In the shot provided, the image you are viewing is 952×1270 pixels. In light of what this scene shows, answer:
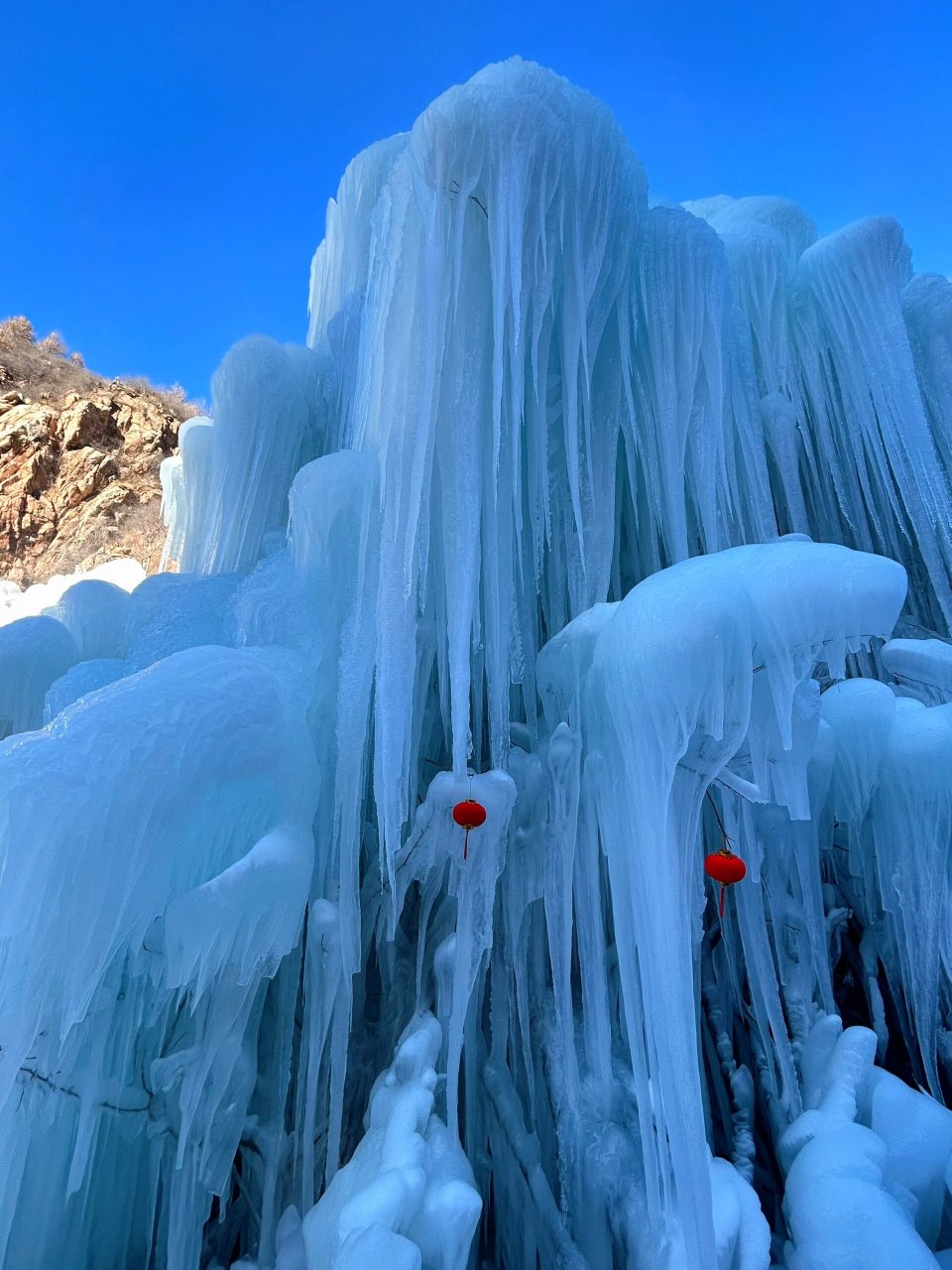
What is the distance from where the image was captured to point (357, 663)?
316cm

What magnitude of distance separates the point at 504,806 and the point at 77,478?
10029mm

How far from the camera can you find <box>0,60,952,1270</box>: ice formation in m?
2.43

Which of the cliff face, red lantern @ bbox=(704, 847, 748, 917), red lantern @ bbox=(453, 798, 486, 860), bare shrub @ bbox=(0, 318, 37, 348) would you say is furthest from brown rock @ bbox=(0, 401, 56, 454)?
red lantern @ bbox=(704, 847, 748, 917)

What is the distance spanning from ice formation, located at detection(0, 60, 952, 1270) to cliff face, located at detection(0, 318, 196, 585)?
6.16 metres

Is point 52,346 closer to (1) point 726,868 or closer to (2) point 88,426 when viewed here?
(2) point 88,426

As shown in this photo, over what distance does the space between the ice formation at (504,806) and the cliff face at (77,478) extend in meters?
6.16

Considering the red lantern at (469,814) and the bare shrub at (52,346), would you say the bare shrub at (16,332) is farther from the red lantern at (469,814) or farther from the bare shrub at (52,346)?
the red lantern at (469,814)

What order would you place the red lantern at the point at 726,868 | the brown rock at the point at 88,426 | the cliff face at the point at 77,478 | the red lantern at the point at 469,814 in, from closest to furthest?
the red lantern at the point at 726,868
the red lantern at the point at 469,814
the cliff face at the point at 77,478
the brown rock at the point at 88,426

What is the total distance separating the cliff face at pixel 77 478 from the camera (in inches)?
403

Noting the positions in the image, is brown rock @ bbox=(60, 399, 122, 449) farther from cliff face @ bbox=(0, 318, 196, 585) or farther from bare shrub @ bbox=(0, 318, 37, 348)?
bare shrub @ bbox=(0, 318, 37, 348)

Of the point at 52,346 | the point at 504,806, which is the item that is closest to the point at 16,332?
the point at 52,346

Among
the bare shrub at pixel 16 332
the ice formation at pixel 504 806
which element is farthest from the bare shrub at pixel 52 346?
the ice formation at pixel 504 806

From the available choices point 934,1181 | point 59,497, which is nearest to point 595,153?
point 934,1181

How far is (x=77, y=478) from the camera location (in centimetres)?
1084
